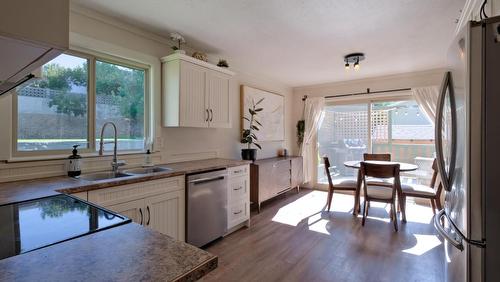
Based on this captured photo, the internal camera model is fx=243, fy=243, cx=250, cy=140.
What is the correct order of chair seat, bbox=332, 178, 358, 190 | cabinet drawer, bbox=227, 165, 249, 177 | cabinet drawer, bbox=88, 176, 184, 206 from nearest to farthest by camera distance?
cabinet drawer, bbox=88, 176, 184, 206 → cabinet drawer, bbox=227, 165, 249, 177 → chair seat, bbox=332, 178, 358, 190

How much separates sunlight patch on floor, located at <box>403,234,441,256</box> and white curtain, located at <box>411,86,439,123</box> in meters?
2.11

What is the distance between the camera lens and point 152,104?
9.06 feet

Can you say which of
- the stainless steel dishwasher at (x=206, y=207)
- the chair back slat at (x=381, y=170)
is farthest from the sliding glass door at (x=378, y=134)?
the stainless steel dishwasher at (x=206, y=207)

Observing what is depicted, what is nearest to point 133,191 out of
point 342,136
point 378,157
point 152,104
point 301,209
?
point 152,104

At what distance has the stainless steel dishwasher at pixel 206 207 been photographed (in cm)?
246

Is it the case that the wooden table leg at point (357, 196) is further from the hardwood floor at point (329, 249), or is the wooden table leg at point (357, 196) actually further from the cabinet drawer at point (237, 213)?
the cabinet drawer at point (237, 213)

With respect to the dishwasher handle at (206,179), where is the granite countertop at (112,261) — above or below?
above

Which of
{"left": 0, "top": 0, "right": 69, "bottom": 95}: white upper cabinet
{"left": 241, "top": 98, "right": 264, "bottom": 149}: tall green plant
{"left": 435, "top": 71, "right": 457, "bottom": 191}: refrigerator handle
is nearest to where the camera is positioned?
{"left": 0, "top": 0, "right": 69, "bottom": 95}: white upper cabinet

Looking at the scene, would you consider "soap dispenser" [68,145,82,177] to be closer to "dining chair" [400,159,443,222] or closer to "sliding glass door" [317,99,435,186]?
"dining chair" [400,159,443,222]

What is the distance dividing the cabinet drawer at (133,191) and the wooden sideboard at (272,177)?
1670 mm

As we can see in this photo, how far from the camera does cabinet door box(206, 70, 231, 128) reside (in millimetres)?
3074

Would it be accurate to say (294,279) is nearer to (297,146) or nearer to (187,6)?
(187,6)

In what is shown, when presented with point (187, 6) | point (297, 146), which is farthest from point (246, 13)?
point (297, 146)

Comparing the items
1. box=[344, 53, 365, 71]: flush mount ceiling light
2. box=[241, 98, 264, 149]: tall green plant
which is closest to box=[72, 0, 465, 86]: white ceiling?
box=[344, 53, 365, 71]: flush mount ceiling light
